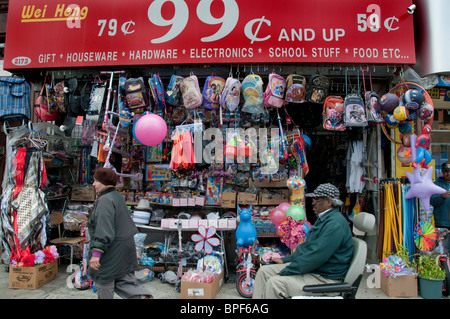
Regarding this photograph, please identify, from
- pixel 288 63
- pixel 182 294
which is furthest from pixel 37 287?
pixel 288 63

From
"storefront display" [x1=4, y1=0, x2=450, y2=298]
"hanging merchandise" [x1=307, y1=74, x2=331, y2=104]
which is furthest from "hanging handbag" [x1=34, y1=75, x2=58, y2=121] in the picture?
"hanging merchandise" [x1=307, y1=74, x2=331, y2=104]

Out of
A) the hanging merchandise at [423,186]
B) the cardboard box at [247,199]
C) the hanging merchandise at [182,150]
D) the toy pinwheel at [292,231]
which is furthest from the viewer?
the cardboard box at [247,199]

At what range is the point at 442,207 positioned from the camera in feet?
16.9

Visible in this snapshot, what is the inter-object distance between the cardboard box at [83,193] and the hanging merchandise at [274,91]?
3.88 m

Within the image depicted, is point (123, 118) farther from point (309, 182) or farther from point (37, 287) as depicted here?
point (309, 182)

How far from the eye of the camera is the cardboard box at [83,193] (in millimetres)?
6391

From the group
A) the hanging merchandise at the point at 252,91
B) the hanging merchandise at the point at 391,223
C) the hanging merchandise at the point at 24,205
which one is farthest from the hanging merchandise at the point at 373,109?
the hanging merchandise at the point at 24,205

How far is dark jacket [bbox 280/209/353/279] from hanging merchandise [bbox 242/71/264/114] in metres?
2.62

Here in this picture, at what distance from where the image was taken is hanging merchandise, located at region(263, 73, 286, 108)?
16.7 ft

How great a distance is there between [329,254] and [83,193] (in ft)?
16.8

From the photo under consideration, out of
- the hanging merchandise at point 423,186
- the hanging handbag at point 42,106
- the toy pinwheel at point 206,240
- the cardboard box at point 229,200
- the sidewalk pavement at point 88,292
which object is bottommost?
the sidewalk pavement at point 88,292

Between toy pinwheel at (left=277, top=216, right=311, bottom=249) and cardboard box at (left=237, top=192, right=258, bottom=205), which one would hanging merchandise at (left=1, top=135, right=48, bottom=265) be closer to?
cardboard box at (left=237, top=192, right=258, bottom=205)

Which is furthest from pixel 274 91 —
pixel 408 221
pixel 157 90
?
pixel 408 221

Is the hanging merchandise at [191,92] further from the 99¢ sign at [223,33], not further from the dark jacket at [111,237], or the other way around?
the dark jacket at [111,237]
